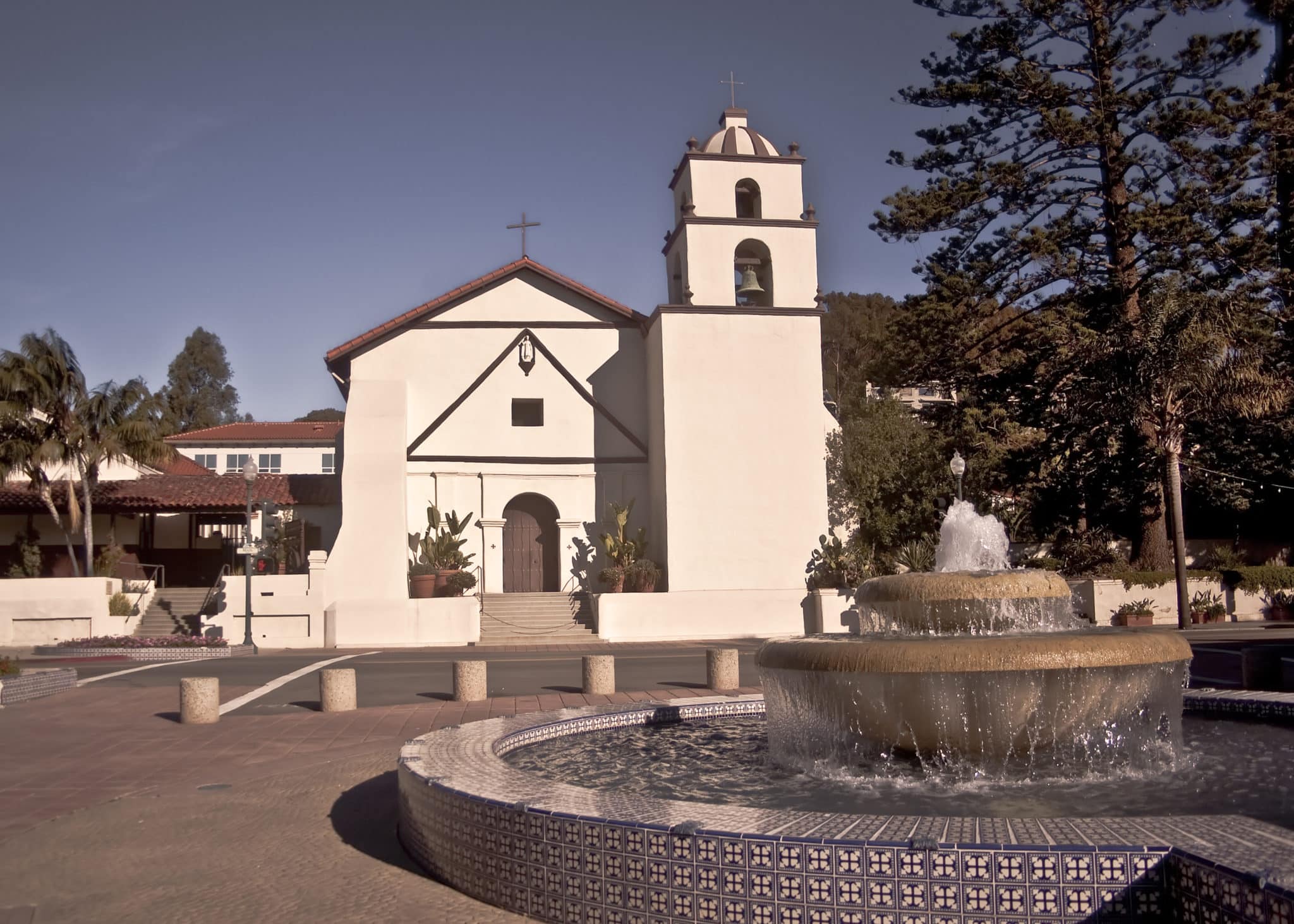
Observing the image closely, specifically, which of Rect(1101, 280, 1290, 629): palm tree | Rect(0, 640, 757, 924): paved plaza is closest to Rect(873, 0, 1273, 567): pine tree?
Rect(1101, 280, 1290, 629): palm tree

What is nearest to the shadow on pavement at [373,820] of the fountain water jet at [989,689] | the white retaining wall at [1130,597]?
the fountain water jet at [989,689]

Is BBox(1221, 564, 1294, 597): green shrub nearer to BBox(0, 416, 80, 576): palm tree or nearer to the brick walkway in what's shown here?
the brick walkway

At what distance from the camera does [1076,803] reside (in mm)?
5945

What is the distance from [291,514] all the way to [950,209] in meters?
19.3

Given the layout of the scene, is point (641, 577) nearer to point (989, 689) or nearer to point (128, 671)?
point (128, 671)

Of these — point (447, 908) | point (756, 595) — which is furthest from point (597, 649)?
point (447, 908)

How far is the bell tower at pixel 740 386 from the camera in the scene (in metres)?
27.9

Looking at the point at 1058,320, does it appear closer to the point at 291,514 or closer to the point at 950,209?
the point at 950,209

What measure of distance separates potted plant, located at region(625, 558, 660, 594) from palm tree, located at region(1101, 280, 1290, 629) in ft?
37.9

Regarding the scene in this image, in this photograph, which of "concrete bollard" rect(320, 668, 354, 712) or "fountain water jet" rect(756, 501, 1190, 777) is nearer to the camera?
"fountain water jet" rect(756, 501, 1190, 777)

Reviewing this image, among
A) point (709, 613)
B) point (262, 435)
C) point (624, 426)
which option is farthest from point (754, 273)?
point (262, 435)

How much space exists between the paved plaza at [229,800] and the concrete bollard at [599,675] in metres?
0.30

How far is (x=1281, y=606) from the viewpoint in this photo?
2753 centimetres

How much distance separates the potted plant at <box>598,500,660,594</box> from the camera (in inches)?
1085
